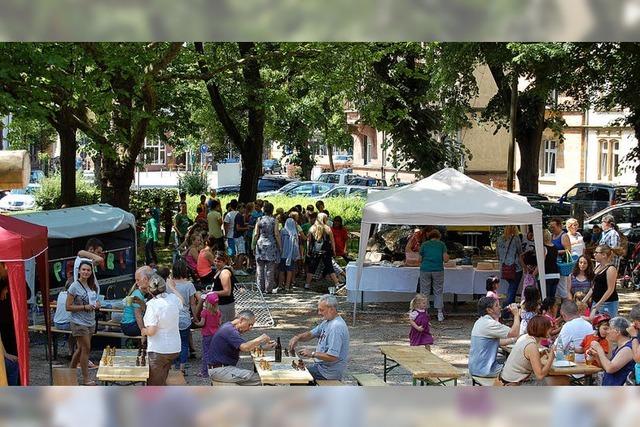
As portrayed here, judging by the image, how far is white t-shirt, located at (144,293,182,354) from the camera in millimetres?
8656

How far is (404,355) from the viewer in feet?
32.3

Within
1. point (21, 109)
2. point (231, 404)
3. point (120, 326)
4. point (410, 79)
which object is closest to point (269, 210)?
point (21, 109)

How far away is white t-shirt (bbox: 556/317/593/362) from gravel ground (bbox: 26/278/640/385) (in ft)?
5.07

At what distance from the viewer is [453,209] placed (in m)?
13.9

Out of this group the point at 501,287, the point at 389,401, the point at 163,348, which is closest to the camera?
the point at 389,401

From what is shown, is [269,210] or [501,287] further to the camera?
[269,210]

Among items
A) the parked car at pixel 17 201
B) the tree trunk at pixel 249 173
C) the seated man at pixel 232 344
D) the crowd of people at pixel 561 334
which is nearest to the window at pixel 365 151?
the parked car at pixel 17 201

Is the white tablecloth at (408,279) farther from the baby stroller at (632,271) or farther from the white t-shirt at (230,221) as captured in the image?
the white t-shirt at (230,221)

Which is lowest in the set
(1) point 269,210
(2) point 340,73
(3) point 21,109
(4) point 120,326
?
(4) point 120,326

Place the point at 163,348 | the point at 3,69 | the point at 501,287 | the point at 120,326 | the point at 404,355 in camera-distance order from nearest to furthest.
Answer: the point at 163,348, the point at 404,355, the point at 120,326, the point at 3,69, the point at 501,287

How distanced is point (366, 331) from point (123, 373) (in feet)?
20.4

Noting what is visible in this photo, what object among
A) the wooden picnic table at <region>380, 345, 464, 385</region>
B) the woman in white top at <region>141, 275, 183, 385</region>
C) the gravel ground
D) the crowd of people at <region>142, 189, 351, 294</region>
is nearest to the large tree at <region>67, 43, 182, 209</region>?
the crowd of people at <region>142, 189, 351, 294</region>

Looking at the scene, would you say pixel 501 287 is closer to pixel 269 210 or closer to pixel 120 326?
pixel 269 210

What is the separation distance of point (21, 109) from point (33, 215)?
157 centimetres
